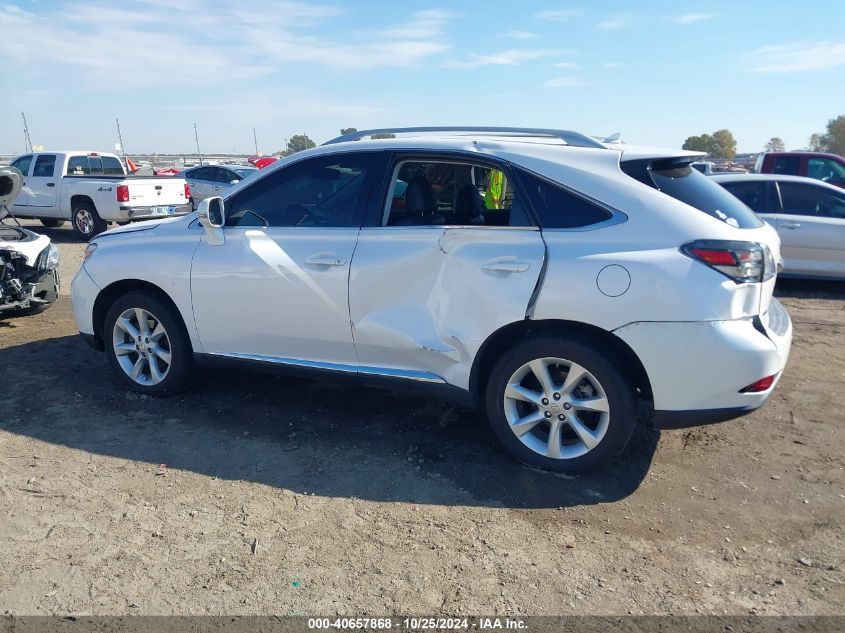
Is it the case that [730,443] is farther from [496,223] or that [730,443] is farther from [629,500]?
[496,223]

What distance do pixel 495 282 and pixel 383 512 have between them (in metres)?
1.36

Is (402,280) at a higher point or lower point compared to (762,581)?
higher

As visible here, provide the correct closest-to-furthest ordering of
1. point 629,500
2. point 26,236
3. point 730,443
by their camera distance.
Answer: point 629,500
point 730,443
point 26,236

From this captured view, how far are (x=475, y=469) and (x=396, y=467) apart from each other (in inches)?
18.0

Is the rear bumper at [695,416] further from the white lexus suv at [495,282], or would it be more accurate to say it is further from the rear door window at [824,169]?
the rear door window at [824,169]

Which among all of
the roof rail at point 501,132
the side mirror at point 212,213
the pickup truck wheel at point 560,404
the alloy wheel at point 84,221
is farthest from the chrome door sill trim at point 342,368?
the alloy wheel at point 84,221

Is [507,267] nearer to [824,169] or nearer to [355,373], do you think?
[355,373]

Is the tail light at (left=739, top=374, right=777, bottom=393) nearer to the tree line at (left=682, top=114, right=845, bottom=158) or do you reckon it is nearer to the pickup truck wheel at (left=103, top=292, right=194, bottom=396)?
the pickup truck wheel at (left=103, top=292, right=194, bottom=396)

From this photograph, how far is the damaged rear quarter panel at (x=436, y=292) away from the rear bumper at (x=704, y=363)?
661mm

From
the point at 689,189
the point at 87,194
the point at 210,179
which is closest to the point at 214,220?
the point at 689,189

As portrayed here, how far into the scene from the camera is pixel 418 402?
4.91m

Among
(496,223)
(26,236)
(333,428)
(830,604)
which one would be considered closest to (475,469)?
(333,428)

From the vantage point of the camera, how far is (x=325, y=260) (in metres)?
4.20

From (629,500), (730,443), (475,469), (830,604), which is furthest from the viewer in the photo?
(730,443)
